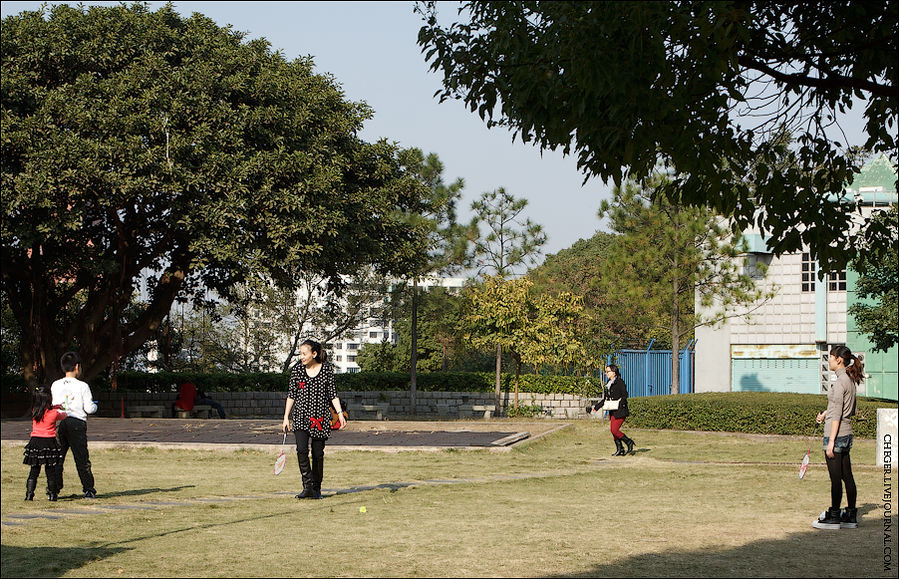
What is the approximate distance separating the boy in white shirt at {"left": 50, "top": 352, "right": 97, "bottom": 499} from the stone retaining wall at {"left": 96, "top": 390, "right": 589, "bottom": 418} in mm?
23887

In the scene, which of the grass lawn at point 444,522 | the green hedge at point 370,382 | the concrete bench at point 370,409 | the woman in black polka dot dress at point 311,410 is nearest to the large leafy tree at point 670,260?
the green hedge at point 370,382

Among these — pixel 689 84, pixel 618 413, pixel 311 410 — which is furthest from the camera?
pixel 618 413

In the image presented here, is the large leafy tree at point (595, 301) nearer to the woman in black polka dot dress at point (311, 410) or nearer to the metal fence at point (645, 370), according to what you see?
the metal fence at point (645, 370)

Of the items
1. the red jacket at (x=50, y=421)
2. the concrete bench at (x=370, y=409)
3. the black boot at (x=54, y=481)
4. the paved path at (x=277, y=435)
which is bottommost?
the concrete bench at (x=370, y=409)

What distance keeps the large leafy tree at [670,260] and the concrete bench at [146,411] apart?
50.8 ft

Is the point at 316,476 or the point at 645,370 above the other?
the point at 645,370

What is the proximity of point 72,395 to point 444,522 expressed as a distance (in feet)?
14.2

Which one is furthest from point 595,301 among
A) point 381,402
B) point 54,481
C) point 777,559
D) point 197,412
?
point 777,559

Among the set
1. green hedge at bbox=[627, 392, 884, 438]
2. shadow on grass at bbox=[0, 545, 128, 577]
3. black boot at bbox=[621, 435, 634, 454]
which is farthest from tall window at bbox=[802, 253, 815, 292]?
shadow on grass at bbox=[0, 545, 128, 577]

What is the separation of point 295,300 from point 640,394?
18.5 meters

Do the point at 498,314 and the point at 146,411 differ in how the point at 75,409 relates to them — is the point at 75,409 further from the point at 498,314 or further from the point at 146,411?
the point at 146,411

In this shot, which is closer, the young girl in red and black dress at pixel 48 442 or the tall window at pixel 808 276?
the young girl in red and black dress at pixel 48 442

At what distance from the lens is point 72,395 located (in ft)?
36.6

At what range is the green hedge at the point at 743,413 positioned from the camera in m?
24.8
